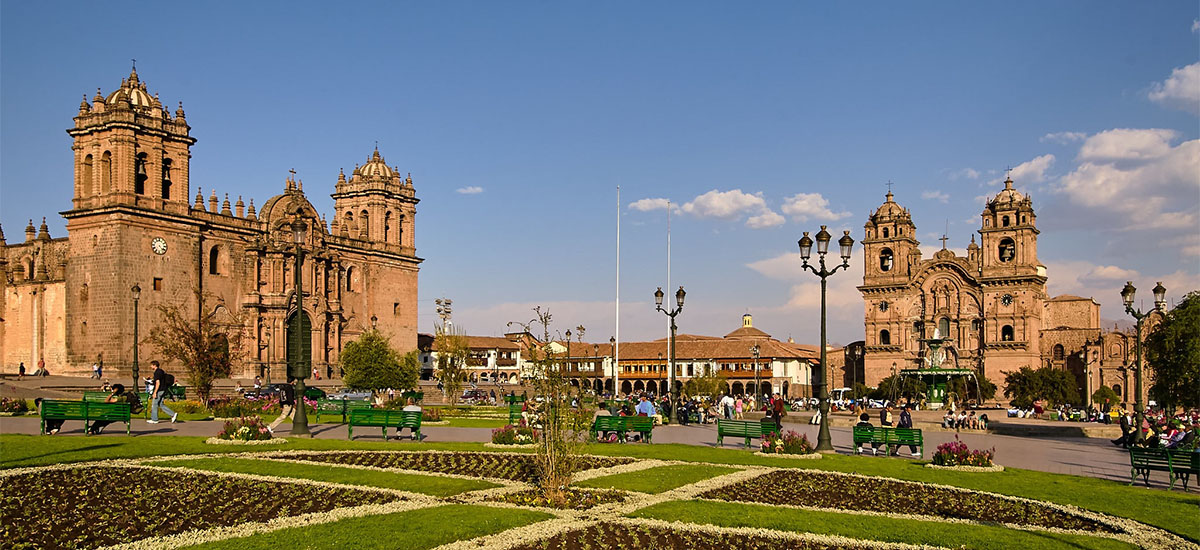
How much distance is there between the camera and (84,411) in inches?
880

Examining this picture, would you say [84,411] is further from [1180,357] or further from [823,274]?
[1180,357]

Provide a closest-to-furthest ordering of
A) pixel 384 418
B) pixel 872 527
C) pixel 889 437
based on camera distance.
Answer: pixel 872 527, pixel 889 437, pixel 384 418

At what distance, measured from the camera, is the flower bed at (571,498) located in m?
13.6

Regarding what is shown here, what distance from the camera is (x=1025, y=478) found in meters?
18.2

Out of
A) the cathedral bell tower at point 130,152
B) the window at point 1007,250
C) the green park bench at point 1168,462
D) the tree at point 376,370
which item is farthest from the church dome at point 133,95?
the window at point 1007,250

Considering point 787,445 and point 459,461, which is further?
point 787,445

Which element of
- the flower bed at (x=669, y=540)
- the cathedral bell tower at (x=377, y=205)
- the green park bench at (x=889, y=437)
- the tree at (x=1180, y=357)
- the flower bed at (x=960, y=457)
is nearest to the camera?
the flower bed at (x=669, y=540)

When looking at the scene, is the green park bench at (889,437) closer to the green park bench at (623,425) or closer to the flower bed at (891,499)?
the flower bed at (891,499)

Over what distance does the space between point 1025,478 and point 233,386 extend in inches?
1742

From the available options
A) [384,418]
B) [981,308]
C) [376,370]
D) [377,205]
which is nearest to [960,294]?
[981,308]

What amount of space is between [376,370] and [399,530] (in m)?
39.7

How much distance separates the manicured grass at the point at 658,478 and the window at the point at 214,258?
48.0 meters

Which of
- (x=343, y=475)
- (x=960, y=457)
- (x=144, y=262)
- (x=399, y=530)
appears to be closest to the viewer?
(x=399, y=530)

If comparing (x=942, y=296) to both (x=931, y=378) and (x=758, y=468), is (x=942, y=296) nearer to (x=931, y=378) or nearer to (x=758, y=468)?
(x=931, y=378)
